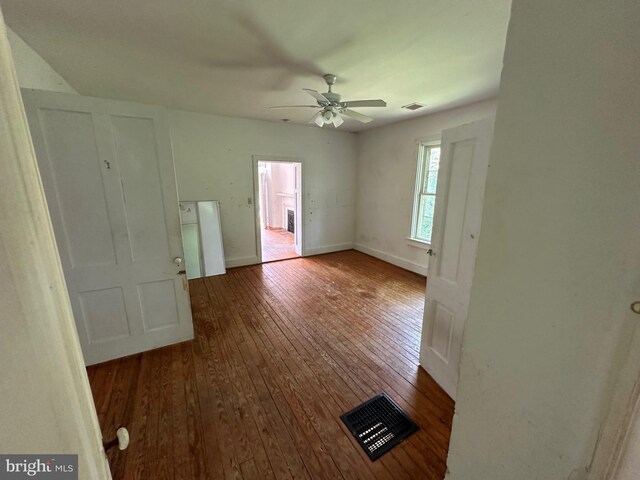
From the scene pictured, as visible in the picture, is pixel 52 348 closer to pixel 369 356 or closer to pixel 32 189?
pixel 32 189

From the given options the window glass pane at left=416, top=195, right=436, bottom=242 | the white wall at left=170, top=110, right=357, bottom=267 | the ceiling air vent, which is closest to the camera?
the ceiling air vent

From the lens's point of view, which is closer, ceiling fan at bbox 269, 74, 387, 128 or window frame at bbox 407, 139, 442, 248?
ceiling fan at bbox 269, 74, 387, 128

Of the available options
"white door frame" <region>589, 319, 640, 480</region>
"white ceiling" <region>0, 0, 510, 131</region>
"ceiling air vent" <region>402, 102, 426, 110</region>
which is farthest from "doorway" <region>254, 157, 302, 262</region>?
"white door frame" <region>589, 319, 640, 480</region>

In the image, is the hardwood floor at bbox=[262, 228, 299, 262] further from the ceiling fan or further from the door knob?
the door knob

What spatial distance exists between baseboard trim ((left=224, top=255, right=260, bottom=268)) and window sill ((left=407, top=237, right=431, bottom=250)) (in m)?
2.87

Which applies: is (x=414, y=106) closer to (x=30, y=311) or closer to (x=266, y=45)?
(x=266, y=45)

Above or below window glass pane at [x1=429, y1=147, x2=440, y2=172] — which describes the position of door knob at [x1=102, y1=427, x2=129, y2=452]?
below

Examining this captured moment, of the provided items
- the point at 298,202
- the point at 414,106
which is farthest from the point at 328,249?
the point at 414,106

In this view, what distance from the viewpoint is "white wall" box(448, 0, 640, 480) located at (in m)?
0.44

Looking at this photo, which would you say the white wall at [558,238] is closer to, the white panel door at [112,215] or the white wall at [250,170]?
the white panel door at [112,215]

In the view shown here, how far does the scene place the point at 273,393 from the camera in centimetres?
190

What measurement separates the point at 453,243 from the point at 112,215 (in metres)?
2.62

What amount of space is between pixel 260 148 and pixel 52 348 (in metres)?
4.52

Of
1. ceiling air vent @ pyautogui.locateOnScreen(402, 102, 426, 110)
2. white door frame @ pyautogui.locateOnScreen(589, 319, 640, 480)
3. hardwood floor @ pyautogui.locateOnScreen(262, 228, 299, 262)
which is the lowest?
hardwood floor @ pyautogui.locateOnScreen(262, 228, 299, 262)
